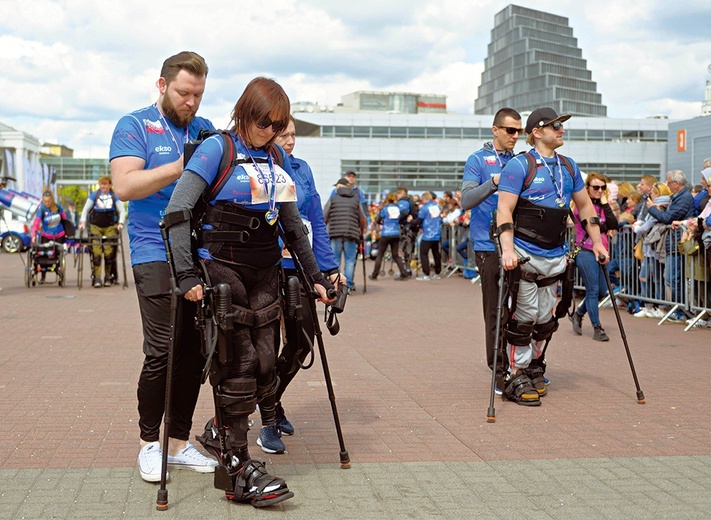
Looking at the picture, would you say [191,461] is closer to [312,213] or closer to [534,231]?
[312,213]

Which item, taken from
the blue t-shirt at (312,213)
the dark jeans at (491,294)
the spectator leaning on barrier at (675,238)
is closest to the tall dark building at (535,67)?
the spectator leaning on barrier at (675,238)

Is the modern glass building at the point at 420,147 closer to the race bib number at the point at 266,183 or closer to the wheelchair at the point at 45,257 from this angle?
the wheelchair at the point at 45,257

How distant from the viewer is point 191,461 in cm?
504

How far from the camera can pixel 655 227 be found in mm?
12633

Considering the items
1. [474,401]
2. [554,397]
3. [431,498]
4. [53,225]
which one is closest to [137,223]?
[431,498]

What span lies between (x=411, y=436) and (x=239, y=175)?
2.21 meters

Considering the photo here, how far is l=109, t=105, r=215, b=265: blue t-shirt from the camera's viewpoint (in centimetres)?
471

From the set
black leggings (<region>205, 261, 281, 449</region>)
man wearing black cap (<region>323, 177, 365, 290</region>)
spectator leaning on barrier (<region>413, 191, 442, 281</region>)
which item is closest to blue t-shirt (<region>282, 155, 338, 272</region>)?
black leggings (<region>205, 261, 281, 449</region>)

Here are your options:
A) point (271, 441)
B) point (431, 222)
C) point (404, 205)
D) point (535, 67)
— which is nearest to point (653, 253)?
point (271, 441)

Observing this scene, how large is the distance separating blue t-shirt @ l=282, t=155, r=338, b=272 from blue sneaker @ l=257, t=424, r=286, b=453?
3.12 ft

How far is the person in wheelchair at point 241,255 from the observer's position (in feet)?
14.3

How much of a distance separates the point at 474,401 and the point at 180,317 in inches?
116

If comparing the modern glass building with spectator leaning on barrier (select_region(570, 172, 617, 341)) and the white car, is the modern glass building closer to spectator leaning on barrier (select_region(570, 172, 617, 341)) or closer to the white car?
the white car

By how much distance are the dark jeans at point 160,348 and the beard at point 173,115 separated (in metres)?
0.71
